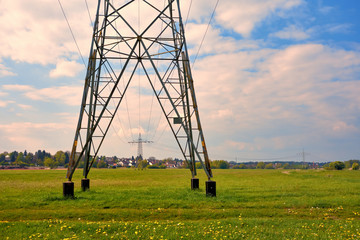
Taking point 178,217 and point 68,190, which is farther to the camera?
point 68,190

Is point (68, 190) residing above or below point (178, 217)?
above

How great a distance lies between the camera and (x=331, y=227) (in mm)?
13812

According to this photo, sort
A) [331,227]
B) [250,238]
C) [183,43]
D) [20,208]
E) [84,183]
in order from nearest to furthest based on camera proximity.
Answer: [250,238]
[331,227]
[20,208]
[183,43]
[84,183]

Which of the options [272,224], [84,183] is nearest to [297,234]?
[272,224]

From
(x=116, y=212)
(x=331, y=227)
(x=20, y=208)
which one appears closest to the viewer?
(x=331, y=227)

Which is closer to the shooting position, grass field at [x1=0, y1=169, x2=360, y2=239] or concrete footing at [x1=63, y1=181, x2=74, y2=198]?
grass field at [x1=0, y1=169, x2=360, y2=239]

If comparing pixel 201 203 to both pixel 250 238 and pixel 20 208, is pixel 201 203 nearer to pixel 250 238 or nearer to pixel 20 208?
pixel 250 238

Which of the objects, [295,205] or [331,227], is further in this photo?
Answer: [295,205]

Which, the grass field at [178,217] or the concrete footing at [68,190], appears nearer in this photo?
the grass field at [178,217]

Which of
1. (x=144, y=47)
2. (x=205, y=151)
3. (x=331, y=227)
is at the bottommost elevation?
(x=331, y=227)

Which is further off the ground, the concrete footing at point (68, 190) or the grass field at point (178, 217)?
the concrete footing at point (68, 190)

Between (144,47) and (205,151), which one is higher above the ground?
(144,47)

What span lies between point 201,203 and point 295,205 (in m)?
5.65

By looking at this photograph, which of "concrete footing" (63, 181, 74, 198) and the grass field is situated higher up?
"concrete footing" (63, 181, 74, 198)
